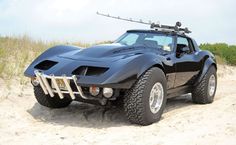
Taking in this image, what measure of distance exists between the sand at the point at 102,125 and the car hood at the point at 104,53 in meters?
1.04

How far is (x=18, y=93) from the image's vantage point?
9039 mm

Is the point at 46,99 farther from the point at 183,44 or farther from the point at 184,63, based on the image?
the point at 183,44

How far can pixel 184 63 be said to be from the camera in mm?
8477

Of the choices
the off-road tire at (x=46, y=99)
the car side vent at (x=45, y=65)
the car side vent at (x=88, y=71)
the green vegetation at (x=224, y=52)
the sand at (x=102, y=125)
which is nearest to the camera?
the sand at (x=102, y=125)

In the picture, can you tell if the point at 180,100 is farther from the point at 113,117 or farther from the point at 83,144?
the point at 83,144

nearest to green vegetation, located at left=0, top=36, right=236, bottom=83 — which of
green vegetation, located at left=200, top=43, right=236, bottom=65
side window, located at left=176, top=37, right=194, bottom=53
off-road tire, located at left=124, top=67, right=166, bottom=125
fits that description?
side window, located at left=176, top=37, right=194, bottom=53

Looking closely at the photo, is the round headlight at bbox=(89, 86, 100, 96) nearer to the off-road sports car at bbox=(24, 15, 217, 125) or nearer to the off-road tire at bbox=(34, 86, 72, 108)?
the off-road sports car at bbox=(24, 15, 217, 125)

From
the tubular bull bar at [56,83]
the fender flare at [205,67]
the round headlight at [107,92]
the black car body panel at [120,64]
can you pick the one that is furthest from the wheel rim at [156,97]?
the fender flare at [205,67]

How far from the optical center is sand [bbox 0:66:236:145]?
6.04m

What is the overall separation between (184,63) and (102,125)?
7.33ft

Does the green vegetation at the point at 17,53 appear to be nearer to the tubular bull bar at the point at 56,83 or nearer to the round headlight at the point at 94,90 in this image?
the tubular bull bar at the point at 56,83

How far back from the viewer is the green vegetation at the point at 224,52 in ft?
74.7

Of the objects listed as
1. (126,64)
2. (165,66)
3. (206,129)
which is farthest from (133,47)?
(206,129)

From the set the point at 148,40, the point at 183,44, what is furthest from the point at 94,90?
the point at 183,44
